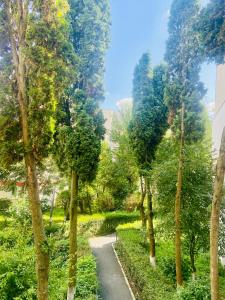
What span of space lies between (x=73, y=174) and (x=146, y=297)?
4709 mm

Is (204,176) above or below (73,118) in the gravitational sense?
below

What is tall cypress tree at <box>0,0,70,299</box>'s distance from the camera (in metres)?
8.31

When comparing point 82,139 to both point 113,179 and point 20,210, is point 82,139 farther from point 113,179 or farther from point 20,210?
point 113,179

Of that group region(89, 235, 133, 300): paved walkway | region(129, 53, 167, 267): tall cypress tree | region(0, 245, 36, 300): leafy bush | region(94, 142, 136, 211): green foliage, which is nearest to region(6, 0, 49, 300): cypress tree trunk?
region(0, 245, 36, 300): leafy bush

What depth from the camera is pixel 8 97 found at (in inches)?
333

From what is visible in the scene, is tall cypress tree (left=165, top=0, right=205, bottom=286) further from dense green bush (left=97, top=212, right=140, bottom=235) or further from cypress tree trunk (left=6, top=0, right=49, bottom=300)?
dense green bush (left=97, top=212, right=140, bottom=235)

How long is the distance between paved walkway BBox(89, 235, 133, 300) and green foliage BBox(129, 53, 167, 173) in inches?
206

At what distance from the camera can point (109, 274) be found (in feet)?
59.0

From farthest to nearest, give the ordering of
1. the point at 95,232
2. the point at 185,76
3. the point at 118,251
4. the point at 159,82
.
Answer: the point at 95,232, the point at 118,251, the point at 159,82, the point at 185,76

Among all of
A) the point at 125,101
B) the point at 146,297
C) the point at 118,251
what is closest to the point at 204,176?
the point at 146,297

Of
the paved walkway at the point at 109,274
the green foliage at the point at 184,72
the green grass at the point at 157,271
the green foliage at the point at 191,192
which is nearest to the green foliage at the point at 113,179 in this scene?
the paved walkway at the point at 109,274

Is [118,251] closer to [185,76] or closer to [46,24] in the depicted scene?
[185,76]

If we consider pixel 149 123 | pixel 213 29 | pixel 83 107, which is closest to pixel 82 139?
pixel 83 107

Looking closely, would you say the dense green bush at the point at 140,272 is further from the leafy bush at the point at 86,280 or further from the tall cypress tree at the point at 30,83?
the tall cypress tree at the point at 30,83
